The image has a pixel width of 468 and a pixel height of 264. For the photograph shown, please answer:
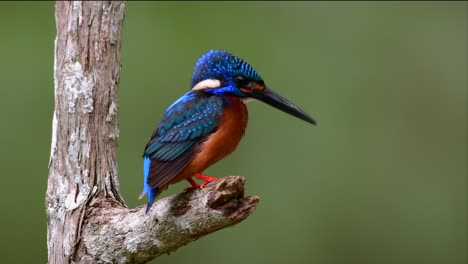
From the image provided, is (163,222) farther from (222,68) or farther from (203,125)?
(222,68)

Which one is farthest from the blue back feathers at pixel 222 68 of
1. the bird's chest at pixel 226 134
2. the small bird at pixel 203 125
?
the bird's chest at pixel 226 134

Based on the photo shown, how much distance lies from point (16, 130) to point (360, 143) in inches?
107

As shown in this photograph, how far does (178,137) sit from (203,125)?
139mm

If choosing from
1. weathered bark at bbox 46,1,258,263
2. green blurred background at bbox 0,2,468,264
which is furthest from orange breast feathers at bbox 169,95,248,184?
green blurred background at bbox 0,2,468,264

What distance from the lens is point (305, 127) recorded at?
697 cm

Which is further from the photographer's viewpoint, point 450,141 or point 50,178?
point 450,141

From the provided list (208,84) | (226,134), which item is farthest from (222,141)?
(208,84)

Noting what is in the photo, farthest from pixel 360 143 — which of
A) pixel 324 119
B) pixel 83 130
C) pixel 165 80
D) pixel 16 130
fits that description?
pixel 83 130

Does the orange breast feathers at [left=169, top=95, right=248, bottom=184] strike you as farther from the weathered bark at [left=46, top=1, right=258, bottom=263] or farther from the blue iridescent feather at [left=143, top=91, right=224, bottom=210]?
the weathered bark at [left=46, top=1, right=258, bottom=263]

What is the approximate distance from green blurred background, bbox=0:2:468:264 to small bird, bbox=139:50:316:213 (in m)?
1.86

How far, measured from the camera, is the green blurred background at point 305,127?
671 centimetres

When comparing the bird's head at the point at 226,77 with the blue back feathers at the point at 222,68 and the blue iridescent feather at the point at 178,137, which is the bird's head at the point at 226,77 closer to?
the blue back feathers at the point at 222,68

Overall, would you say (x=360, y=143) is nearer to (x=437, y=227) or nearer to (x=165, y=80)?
(x=437, y=227)

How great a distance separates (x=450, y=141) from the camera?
741 cm
